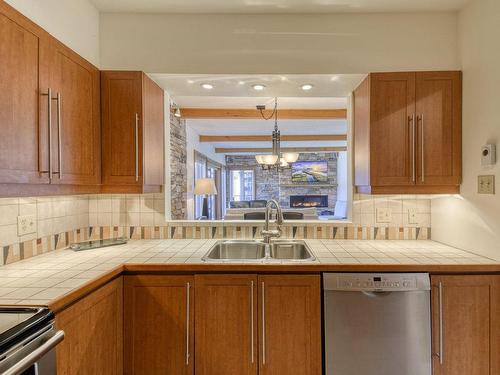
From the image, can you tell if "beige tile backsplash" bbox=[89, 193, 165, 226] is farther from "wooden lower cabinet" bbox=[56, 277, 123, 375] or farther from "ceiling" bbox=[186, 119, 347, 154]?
"ceiling" bbox=[186, 119, 347, 154]

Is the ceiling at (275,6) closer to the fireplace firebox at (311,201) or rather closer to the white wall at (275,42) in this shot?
the white wall at (275,42)

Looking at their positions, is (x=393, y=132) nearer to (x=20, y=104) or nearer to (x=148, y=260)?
(x=148, y=260)

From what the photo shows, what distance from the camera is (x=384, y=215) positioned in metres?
2.15

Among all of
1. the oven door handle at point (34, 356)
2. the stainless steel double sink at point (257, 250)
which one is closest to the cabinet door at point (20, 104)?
the oven door handle at point (34, 356)

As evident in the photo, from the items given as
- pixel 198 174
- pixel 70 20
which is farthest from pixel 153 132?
pixel 198 174

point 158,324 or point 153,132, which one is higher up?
point 153,132

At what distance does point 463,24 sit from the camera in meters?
1.83

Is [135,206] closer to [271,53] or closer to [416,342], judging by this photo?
[271,53]

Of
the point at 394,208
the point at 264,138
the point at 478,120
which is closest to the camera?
the point at 478,120

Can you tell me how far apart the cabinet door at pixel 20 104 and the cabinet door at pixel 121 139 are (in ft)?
1.57

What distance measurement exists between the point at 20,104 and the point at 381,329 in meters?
2.06

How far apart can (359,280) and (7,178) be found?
1.70m

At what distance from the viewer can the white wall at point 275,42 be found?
190 cm

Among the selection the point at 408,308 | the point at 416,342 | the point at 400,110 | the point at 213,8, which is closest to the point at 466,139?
the point at 400,110
